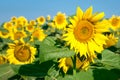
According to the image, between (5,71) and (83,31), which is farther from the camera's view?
(5,71)

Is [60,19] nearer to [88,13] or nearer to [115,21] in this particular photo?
[115,21]

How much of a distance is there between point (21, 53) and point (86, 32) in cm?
188

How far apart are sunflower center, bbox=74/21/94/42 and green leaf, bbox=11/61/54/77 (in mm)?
236

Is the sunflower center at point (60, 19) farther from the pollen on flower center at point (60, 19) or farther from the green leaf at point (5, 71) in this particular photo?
the green leaf at point (5, 71)

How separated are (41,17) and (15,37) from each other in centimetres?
437

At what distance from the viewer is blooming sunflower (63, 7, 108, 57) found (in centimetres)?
253

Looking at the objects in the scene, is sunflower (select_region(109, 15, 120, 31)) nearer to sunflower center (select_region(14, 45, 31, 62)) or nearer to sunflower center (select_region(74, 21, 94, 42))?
sunflower center (select_region(14, 45, 31, 62))

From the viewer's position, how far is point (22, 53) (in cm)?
439

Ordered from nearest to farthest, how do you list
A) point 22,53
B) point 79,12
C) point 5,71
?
1. point 79,12
2. point 5,71
3. point 22,53

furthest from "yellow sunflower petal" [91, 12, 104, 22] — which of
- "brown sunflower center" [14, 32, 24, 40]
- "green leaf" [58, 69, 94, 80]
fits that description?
"brown sunflower center" [14, 32, 24, 40]

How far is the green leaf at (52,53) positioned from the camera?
7.43 feet

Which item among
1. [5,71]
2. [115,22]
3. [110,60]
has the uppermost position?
[115,22]

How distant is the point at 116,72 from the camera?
2.54 metres

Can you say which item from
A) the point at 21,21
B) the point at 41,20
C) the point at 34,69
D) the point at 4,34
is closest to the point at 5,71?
the point at 34,69
